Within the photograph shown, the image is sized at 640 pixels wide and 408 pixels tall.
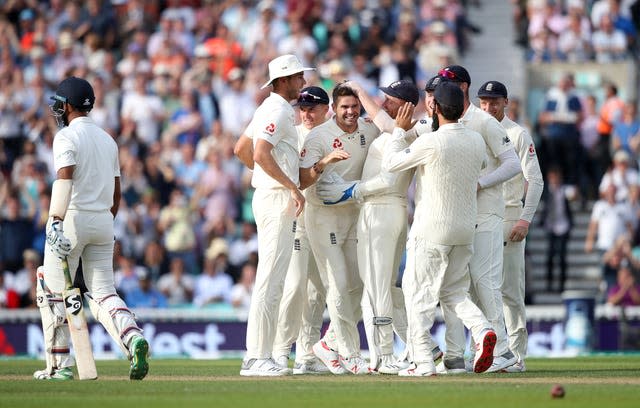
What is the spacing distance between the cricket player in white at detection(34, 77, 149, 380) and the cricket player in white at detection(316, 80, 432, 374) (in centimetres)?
224

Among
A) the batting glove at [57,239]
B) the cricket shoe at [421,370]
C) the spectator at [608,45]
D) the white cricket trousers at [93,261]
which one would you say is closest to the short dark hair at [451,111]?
the cricket shoe at [421,370]

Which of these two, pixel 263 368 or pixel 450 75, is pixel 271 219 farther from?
pixel 450 75

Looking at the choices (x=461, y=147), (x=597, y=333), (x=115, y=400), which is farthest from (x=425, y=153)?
(x=597, y=333)

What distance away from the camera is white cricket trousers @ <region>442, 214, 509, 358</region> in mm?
13117

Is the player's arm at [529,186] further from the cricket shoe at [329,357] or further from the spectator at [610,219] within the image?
the spectator at [610,219]

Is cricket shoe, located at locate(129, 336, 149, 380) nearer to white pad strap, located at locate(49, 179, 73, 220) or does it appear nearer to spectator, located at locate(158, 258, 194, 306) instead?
white pad strap, located at locate(49, 179, 73, 220)

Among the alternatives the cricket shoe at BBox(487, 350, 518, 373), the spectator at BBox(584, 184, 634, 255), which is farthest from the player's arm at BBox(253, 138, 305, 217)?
the spectator at BBox(584, 184, 634, 255)

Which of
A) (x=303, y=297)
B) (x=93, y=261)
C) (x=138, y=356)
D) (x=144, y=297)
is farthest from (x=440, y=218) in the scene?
(x=144, y=297)

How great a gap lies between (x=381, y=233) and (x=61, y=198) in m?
3.01

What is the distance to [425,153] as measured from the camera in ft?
40.9

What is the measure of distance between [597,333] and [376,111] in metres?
8.01

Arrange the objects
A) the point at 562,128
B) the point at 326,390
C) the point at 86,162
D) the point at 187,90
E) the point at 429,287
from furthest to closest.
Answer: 1. the point at 187,90
2. the point at 562,128
3. the point at 429,287
4. the point at 86,162
5. the point at 326,390

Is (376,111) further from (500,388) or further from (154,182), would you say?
(154,182)

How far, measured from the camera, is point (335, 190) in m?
13.5
